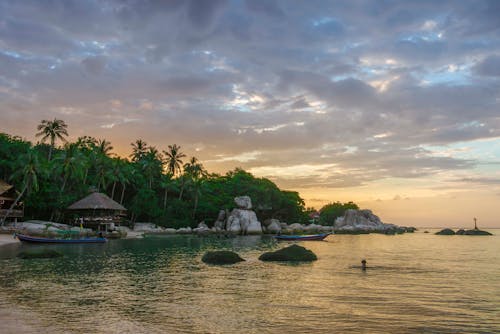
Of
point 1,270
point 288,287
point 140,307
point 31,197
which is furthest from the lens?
point 31,197

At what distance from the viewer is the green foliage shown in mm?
146375

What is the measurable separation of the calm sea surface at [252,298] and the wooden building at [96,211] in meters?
34.6

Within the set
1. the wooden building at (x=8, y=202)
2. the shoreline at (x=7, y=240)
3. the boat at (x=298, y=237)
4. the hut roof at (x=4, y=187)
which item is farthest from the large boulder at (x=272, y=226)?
the shoreline at (x=7, y=240)

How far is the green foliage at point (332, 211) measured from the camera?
146m

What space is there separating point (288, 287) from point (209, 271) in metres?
7.23

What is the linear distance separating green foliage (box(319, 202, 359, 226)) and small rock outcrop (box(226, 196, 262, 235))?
6093cm

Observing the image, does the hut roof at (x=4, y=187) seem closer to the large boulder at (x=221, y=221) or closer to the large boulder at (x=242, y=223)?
the large boulder at (x=242, y=223)

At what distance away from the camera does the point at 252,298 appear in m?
17.1

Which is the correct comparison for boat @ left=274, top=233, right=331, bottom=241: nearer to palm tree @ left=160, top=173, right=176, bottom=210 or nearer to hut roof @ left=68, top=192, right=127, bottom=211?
hut roof @ left=68, top=192, right=127, bottom=211

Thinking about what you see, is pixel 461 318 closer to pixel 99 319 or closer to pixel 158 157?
pixel 99 319

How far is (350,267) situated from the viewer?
28.5 meters

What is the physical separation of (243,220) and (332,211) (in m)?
71.3

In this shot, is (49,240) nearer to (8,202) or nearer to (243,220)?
(8,202)

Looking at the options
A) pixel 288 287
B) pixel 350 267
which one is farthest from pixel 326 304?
pixel 350 267
